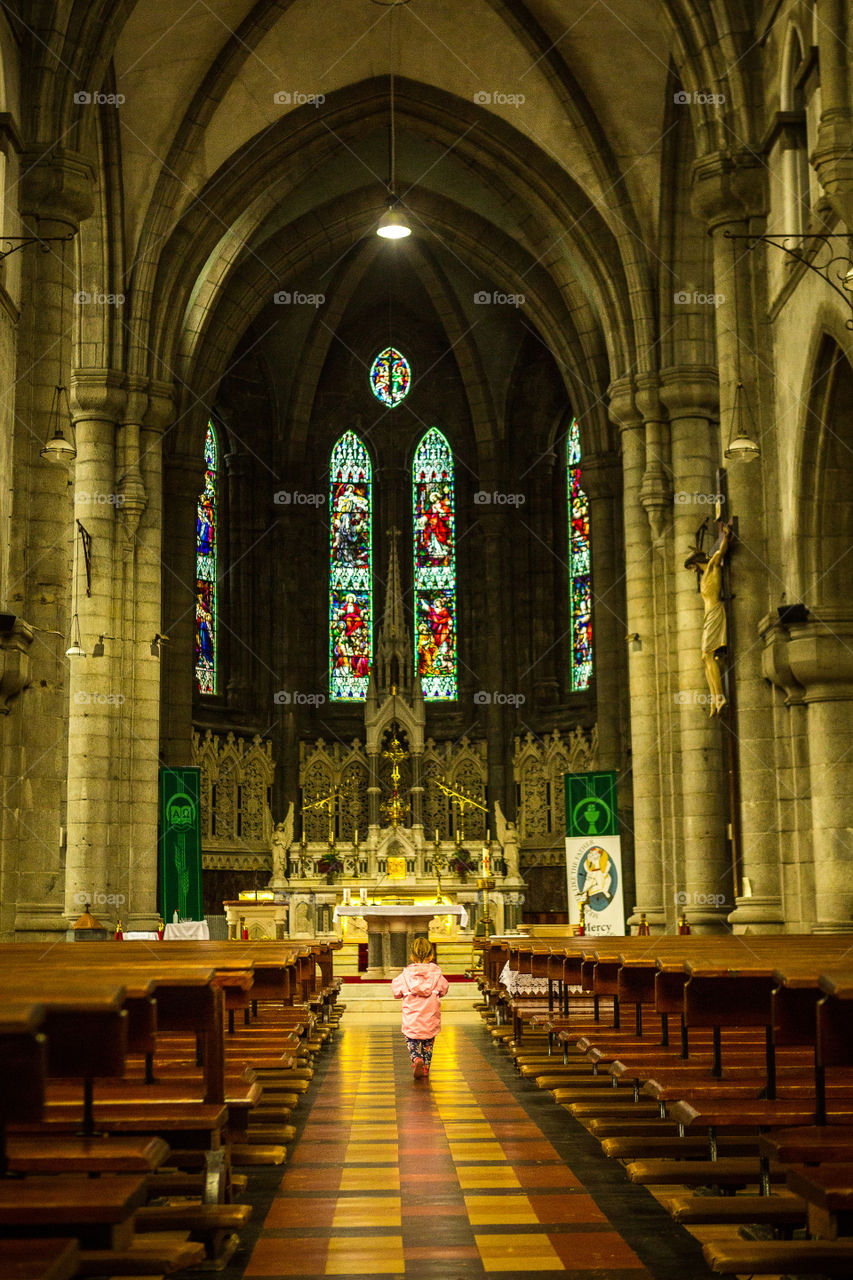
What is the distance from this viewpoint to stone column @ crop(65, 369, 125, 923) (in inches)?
847

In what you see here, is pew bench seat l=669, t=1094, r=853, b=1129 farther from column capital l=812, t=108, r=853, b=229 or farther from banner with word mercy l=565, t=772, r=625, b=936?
banner with word mercy l=565, t=772, r=625, b=936

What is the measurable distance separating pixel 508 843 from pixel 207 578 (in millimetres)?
8841

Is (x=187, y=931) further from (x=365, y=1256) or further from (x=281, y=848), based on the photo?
(x=365, y=1256)

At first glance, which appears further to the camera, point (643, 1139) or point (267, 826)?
point (267, 826)

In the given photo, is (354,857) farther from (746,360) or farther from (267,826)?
(746,360)

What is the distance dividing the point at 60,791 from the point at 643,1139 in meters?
10.2

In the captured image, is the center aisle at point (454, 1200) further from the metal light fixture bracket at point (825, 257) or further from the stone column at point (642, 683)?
the stone column at point (642, 683)

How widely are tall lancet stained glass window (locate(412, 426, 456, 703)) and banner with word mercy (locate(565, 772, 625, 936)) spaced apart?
9688 mm

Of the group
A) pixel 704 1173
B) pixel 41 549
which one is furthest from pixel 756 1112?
pixel 41 549

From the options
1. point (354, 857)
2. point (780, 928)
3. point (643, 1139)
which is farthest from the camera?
point (354, 857)

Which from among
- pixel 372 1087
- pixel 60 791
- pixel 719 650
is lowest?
pixel 372 1087

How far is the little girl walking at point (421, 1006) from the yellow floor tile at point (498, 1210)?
4532 mm

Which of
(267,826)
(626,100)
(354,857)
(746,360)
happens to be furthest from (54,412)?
(267,826)

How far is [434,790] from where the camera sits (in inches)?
1276
